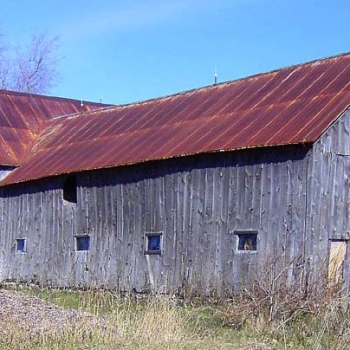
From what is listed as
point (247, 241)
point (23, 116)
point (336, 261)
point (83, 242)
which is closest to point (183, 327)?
point (247, 241)

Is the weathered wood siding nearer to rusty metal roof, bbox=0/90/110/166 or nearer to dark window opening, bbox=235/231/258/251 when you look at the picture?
dark window opening, bbox=235/231/258/251

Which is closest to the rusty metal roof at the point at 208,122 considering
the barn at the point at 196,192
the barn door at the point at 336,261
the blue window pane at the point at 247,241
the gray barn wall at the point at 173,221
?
the barn at the point at 196,192

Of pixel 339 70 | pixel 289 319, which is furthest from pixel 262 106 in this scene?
pixel 289 319

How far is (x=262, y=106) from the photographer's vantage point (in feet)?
57.2

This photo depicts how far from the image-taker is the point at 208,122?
1822cm

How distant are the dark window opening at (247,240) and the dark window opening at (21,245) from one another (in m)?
8.29

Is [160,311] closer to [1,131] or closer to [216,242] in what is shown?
[216,242]

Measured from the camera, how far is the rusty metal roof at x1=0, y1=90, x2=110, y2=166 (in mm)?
24438

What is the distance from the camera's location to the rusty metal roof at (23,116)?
80.2 ft

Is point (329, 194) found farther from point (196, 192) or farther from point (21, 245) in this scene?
point (21, 245)

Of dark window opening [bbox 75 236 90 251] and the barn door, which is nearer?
the barn door

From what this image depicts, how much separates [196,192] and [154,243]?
1.81 m

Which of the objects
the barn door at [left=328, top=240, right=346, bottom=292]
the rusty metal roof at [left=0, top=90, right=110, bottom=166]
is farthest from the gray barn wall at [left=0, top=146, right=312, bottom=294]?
the rusty metal roof at [left=0, top=90, right=110, bottom=166]

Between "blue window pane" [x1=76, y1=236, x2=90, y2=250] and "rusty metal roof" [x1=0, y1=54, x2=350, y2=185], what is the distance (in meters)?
1.78
